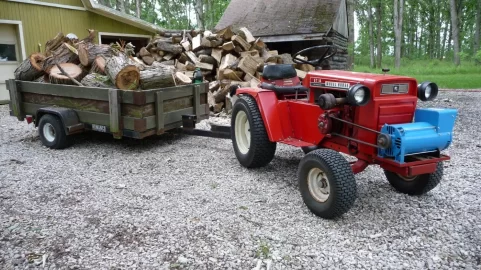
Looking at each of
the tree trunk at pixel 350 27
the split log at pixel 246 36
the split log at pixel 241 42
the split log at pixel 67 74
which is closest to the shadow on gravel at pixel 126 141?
the split log at pixel 67 74

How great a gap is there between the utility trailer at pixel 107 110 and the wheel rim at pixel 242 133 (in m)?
0.47

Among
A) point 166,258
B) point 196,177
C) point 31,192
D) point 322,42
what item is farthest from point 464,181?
point 322,42

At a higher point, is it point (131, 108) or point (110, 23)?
point (110, 23)

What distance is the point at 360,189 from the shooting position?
12.8 ft

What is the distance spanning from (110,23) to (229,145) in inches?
386

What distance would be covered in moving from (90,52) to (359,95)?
484 cm

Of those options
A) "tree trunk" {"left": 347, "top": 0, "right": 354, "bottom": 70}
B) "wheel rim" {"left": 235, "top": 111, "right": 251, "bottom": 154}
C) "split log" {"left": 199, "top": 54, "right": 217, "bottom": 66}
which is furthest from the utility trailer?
"tree trunk" {"left": 347, "top": 0, "right": 354, "bottom": 70}

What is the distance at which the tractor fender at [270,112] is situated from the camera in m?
4.15

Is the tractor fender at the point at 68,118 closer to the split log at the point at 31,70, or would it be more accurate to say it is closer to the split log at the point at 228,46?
the split log at the point at 31,70

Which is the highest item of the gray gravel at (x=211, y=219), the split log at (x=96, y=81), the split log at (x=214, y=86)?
the split log at (x=96, y=81)

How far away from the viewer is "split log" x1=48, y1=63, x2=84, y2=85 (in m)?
5.78

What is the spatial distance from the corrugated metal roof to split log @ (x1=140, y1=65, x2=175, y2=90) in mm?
7916

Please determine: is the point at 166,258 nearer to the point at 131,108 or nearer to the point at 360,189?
the point at 360,189

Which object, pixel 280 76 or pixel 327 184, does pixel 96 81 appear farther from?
pixel 327 184
